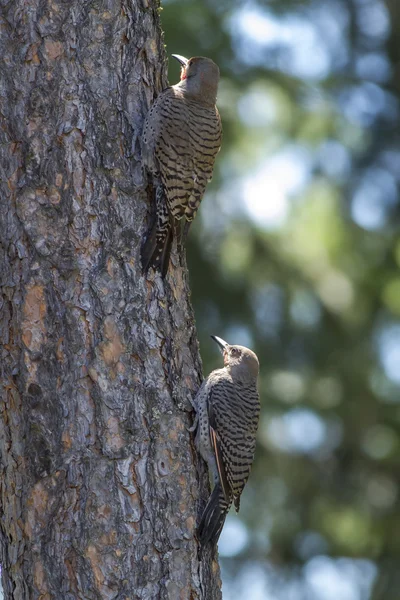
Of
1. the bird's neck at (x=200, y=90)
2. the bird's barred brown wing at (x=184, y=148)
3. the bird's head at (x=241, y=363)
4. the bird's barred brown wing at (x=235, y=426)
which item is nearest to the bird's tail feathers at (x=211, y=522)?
Answer: the bird's barred brown wing at (x=235, y=426)

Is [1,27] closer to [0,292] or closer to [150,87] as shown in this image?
[150,87]

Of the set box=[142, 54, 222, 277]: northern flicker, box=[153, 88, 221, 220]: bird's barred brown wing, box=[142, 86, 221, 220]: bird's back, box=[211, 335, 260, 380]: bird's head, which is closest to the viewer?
box=[142, 54, 222, 277]: northern flicker

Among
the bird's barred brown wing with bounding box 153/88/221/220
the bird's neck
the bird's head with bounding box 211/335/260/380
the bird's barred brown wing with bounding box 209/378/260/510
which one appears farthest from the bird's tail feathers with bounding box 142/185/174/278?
the bird's head with bounding box 211/335/260/380

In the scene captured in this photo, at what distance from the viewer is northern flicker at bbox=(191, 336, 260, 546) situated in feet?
13.1

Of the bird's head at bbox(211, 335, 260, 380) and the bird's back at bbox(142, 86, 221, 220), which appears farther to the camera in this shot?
the bird's head at bbox(211, 335, 260, 380)

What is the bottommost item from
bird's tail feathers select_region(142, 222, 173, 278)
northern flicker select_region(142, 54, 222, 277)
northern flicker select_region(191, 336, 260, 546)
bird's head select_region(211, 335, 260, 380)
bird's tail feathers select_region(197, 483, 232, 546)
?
bird's tail feathers select_region(197, 483, 232, 546)

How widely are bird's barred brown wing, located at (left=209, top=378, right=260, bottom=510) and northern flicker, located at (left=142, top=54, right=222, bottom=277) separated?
0.73 m

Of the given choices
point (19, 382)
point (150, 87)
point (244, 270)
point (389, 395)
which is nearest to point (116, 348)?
point (19, 382)

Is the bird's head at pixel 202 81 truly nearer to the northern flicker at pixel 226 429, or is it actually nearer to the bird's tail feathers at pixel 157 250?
the bird's tail feathers at pixel 157 250

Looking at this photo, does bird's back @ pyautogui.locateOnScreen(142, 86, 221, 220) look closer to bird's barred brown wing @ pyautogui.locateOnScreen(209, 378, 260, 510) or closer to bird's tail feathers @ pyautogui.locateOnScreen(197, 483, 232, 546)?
bird's barred brown wing @ pyautogui.locateOnScreen(209, 378, 260, 510)

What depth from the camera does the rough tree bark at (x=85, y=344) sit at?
3598 millimetres

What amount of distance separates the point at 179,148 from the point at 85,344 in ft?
4.08

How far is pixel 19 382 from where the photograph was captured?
369cm

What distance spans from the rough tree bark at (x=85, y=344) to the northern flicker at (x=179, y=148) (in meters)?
0.07
